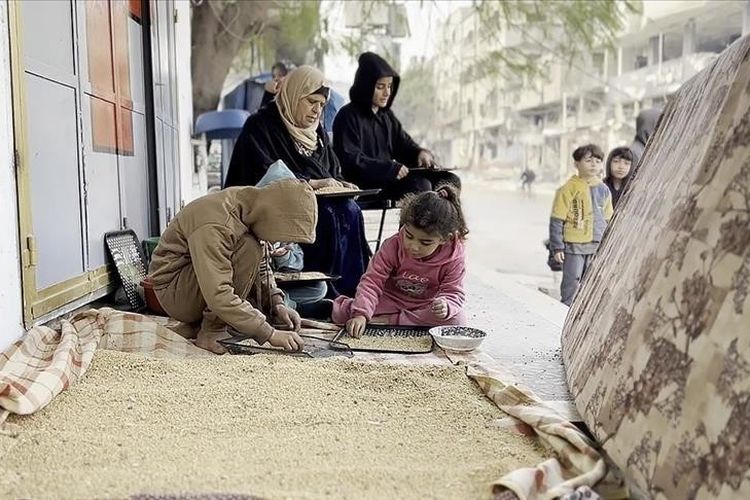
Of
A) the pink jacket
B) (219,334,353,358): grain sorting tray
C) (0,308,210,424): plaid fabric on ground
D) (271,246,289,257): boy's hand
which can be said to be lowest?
(219,334,353,358): grain sorting tray

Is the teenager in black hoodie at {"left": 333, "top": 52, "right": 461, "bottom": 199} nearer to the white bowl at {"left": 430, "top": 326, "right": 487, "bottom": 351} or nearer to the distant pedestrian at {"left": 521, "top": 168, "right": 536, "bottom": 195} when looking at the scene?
the white bowl at {"left": 430, "top": 326, "right": 487, "bottom": 351}

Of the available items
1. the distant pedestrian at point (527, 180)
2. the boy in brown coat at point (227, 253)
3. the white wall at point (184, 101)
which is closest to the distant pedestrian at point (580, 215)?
the boy in brown coat at point (227, 253)

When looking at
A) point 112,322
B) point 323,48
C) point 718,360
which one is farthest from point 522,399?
point 323,48

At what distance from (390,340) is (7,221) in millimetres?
1327

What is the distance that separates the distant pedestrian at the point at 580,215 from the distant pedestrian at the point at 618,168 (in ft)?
0.33

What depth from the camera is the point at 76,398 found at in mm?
1746

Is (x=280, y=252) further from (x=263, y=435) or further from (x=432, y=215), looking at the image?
(x=263, y=435)

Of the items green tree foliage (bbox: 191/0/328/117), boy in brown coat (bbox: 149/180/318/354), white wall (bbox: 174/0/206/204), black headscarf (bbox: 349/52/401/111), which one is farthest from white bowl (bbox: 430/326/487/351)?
green tree foliage (bbox: 191/0/328/117)

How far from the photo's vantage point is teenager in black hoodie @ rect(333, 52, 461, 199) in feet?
12.5

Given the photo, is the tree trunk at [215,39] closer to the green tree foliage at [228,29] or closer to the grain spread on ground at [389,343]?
the green tree foliage at [228,29]

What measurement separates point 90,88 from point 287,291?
133cm

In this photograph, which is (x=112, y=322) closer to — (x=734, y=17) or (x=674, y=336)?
(x=674, y=336)

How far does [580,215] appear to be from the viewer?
4188 mm

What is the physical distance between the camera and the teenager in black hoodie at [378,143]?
12.5 feet
